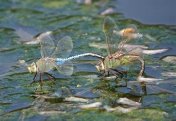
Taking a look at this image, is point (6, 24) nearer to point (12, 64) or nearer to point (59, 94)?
point (12, 64)

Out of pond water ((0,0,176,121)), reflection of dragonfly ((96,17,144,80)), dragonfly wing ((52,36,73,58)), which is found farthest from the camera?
dragonfly wing ((52,36,73,58))

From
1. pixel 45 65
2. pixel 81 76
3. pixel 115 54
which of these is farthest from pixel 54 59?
pixel 115 54

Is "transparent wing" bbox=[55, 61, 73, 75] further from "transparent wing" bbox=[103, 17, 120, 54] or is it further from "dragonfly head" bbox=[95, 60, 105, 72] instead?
"transparent wing" bbox=[103, 17, 120, 54]

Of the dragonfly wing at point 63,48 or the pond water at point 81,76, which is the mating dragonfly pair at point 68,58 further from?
the pond water at point 81,76

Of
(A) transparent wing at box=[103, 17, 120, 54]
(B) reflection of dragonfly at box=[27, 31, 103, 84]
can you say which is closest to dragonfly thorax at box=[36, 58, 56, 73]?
(B) reflection of dragonfly at box=[27, 31, 103, 84]

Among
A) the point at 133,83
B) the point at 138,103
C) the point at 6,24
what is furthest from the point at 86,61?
the point at 6,24

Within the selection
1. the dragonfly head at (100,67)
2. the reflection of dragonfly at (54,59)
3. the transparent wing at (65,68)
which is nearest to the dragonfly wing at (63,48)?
the reflection of dragonfly at (54,59)

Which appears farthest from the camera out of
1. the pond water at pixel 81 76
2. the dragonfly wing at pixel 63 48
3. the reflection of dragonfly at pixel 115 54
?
the dragonfly wing at pixel 63 48

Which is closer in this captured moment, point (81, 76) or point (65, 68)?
point (65, 68)

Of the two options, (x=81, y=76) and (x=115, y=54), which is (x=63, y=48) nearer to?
(x=81, y=76)
